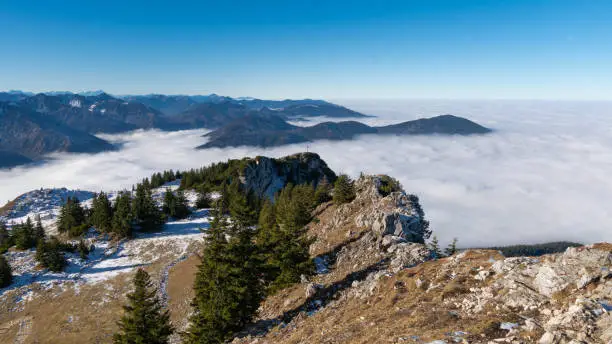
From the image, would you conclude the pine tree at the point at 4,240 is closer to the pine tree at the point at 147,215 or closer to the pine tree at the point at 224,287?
the pine tree at the point at 147,215

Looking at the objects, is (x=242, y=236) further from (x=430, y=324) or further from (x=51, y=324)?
(x=51, y=324)

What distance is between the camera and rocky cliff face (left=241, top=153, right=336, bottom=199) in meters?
148

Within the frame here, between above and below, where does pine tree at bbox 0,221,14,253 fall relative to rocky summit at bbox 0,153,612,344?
below

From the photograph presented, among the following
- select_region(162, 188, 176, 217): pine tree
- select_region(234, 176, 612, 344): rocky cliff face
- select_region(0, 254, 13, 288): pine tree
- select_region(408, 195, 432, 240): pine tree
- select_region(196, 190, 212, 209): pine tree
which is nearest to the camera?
select_region(234, 176, 612, 344): rocky cliff face

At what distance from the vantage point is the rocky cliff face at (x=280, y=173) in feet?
484

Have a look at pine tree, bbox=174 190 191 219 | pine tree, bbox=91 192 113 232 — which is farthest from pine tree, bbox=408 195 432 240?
pine tree, bbox=91 192 113 232

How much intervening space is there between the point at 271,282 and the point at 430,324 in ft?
84.0

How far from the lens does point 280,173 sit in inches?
6462

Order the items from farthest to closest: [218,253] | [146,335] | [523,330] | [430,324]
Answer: [218,253] < [146,335] < [430,324] < [523,330]

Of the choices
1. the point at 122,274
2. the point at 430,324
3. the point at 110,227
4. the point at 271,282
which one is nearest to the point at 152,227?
the point at 110,227

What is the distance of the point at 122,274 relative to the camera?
63188 millimetres

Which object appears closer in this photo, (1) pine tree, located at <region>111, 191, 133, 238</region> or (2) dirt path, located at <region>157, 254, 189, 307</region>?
(2) dirt path, located at <region>157, 254, 189, 307</region>

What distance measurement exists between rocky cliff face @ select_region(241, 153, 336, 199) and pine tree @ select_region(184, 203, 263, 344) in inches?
4270

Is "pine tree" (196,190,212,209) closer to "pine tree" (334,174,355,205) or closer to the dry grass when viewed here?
"pine tree" (334,174,355,205)
